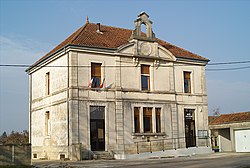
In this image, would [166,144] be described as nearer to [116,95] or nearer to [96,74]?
[116,95]

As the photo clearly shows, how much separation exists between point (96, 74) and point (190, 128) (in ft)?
34.8

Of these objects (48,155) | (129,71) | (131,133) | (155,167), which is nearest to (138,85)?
(129,71)

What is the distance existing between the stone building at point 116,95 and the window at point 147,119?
0.28ft

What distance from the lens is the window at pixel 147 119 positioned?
102ft

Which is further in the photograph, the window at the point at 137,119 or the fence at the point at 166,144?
the window at the point at 137,119

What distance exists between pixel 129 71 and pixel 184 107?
6635 mm

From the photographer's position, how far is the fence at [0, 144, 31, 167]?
64.1ft

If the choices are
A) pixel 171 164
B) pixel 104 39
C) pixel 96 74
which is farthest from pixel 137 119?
pixel 171 164

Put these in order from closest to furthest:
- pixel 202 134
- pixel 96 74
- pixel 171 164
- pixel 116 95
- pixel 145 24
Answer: pixel 171 164 → pixel 96 74 → pixel 116 95 → pixel 145 24 → pixel 202 134

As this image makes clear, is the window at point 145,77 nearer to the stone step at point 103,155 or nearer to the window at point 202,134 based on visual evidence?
the stone step at point 103,155

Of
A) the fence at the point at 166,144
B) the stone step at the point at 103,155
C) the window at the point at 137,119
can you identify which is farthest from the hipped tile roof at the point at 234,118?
the stone step at the point at 103,155

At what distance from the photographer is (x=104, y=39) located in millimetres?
30953

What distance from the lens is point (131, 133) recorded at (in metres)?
29.6

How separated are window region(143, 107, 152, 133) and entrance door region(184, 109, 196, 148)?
162 inches
